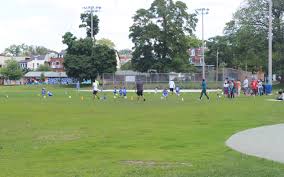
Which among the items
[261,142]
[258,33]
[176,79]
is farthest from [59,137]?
[258,33]

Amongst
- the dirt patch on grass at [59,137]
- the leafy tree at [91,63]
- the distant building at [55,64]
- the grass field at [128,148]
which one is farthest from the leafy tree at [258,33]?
the distant building at [55,64]

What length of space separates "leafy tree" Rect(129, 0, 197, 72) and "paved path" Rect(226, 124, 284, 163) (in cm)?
8342

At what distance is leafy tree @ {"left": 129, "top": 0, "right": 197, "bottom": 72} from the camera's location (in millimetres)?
101062

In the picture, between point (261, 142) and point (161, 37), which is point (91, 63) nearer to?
point (161, 37)

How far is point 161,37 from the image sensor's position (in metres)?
101

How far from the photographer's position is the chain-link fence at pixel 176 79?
7450 cm

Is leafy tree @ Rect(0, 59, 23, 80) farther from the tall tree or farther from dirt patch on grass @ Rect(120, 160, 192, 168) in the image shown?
dirt patch on grass @ Rect(120, 160, 192, 168)

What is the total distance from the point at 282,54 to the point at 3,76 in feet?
318

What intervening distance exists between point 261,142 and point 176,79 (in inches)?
2602

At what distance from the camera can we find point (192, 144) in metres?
14.1

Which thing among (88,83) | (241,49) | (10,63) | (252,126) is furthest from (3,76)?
(252,126)

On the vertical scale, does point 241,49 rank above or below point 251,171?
above

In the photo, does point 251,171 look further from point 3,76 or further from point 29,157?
point 3,76

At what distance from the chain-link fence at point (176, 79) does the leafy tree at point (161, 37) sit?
1710 centimetres
